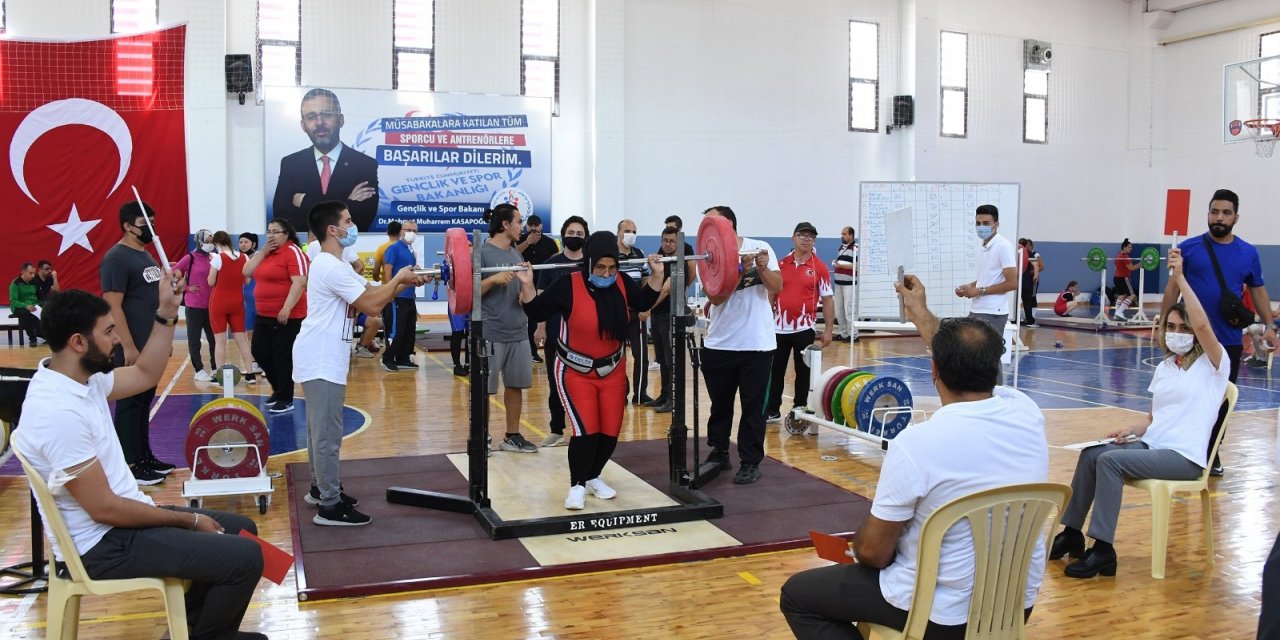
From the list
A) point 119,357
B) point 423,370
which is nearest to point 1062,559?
point 119,357

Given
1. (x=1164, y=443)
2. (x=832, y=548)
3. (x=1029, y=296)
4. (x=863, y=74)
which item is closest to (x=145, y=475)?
(x=832, y=548)

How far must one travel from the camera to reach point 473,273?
4.67m

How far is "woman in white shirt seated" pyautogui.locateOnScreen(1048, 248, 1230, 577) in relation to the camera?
4.17 metres

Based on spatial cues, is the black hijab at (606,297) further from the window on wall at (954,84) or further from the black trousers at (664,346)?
the window on wall at (954,84)

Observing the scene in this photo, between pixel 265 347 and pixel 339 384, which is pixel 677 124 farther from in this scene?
pixel 339 384

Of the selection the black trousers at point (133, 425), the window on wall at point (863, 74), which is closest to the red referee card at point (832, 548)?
the black trousers at point (133, 425)

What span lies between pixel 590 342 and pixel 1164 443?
2.54 meters

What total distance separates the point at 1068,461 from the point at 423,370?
642cm

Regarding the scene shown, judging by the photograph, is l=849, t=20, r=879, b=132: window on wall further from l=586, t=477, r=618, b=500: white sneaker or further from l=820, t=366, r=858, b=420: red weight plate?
l=586, t=477, r=618, b=500: white sneaker

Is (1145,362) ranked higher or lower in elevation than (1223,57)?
lower

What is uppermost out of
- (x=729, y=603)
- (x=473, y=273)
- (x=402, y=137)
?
(x=402, y=137)

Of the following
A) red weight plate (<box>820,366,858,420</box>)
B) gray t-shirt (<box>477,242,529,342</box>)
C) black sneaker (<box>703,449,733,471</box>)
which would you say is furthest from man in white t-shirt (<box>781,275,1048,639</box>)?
red weight plate (<box>820,366,858,420</box>)

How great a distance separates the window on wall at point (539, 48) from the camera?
49.8 ft

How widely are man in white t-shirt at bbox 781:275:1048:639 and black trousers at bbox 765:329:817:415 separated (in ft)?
14.7
